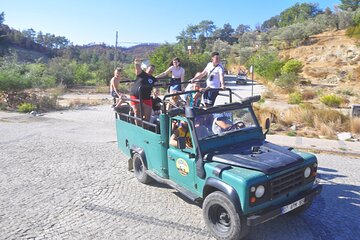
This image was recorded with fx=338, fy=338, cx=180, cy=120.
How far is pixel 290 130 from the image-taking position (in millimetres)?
11195

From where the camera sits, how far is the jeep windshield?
495 cm

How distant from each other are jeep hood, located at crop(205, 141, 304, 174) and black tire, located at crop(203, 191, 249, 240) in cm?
49

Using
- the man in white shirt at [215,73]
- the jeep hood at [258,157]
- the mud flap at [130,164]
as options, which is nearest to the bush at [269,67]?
the man in white shirt at [215,73]

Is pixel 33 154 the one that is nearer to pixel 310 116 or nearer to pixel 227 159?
pixel 227 159

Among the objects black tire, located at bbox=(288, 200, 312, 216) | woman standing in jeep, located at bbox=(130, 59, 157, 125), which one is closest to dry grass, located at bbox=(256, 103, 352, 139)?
woman standing in jeep, located at bbox=(130, 59, 157, 125)

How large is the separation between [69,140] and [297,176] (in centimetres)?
751

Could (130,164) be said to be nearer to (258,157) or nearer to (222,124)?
A: (222,124)

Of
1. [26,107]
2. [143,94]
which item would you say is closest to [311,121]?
[143,94]

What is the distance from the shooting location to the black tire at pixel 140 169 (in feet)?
20.7

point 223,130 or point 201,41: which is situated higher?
point 201,41

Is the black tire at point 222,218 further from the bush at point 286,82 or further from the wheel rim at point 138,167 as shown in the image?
the bush at point 286,82

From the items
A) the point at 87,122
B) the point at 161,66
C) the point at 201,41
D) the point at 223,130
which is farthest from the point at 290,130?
the point at 201,41

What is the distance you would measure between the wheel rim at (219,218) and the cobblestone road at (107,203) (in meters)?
0.25

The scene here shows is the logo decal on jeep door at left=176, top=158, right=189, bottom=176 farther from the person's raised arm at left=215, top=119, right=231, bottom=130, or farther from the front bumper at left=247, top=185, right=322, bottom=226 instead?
the front bumper at left=247, top=185, right=322, bottom=226
